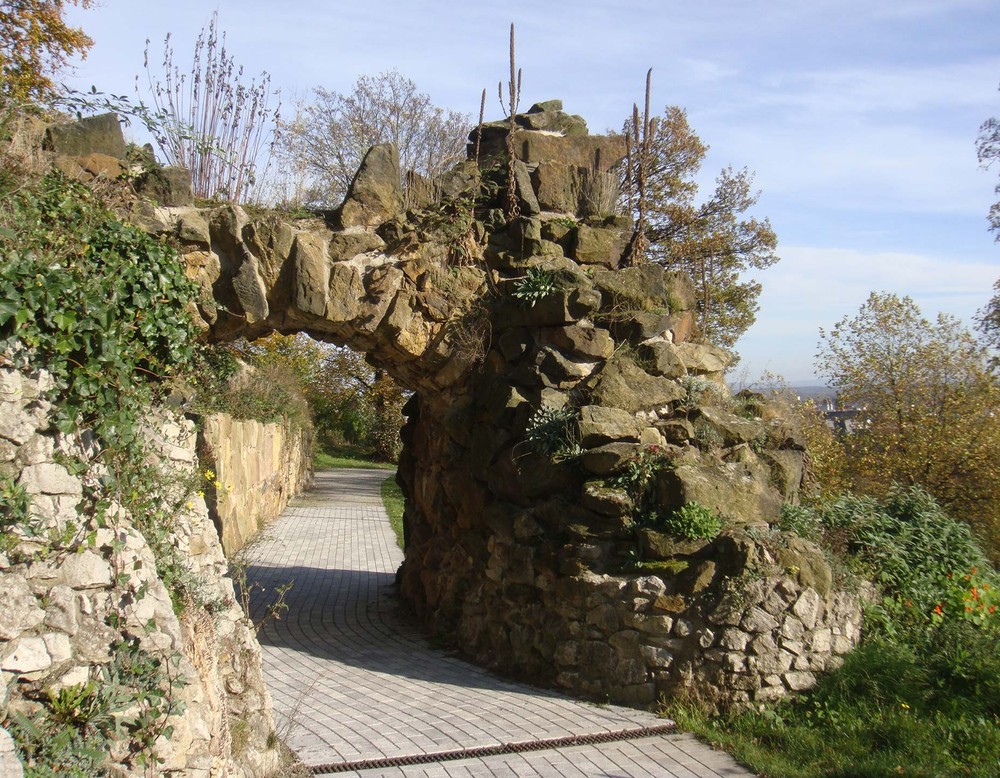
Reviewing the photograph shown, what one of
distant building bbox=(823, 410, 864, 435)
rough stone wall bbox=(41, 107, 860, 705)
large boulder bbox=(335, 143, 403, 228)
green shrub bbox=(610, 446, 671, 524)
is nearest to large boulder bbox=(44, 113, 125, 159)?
rough stone wall bbox=(41, 107, 860, 705)

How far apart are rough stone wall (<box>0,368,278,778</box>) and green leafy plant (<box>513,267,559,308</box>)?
4144 mm

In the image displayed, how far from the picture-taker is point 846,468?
33.9 ft

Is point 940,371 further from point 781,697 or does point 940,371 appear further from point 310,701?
point 310,701

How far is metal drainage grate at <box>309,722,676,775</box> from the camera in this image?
17.9ft

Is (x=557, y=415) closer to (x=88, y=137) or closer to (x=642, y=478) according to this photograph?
(x=642, y=478)

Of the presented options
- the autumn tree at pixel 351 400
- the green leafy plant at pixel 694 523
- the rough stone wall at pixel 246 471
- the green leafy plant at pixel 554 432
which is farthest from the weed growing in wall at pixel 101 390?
the autumn tree at pixel 351 400

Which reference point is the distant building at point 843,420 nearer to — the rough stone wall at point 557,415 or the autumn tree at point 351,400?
the rough stone wall at point 557,415

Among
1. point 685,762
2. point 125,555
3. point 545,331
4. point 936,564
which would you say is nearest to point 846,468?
point 936,564

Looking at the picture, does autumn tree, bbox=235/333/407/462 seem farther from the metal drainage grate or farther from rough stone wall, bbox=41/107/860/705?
the metal drainage grate

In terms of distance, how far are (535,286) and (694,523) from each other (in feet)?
8.58

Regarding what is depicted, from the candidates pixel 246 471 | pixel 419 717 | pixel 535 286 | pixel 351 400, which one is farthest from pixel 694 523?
pixel 351 400

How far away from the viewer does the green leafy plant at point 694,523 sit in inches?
261

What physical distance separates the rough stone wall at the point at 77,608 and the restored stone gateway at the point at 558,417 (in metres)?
3.04

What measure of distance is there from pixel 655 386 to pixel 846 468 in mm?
3965
